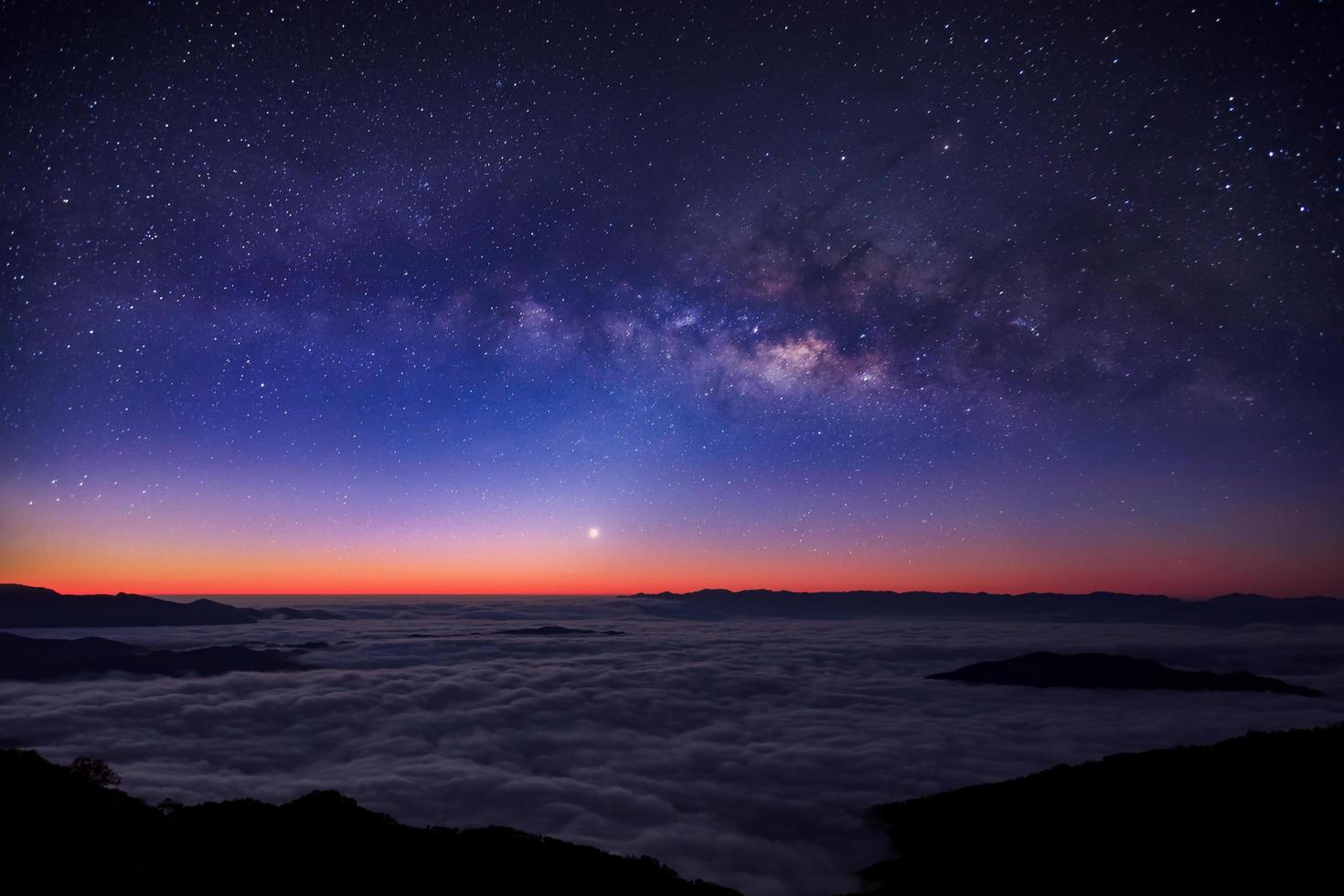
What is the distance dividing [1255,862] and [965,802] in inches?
800

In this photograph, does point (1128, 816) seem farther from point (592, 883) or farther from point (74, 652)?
point (74, 652)

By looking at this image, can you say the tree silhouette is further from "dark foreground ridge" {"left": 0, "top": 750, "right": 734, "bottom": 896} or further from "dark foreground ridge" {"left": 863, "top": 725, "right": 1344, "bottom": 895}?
"dark foreground ridge" {"left": 863, "top": 725, "right": 1344, "bottom": 895}

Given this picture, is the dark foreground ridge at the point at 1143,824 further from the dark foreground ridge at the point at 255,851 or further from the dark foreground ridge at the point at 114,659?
the dark foreground ridge at the point at 114,659

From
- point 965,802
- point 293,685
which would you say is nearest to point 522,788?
point 965,802

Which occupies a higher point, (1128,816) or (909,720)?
(1128,816)

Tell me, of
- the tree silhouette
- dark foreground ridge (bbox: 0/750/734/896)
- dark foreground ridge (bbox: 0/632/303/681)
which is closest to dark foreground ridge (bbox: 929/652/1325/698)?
dark foreground ridge (bbox: 0/750/734/896)

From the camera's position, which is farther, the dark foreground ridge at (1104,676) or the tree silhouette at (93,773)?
the dark foreground ridge at (1104,676)

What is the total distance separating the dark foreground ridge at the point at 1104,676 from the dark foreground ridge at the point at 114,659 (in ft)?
471

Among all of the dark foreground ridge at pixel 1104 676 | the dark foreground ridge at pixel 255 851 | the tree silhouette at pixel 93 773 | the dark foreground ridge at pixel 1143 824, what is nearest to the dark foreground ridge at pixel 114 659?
the tree silhouette at pixel 93 773

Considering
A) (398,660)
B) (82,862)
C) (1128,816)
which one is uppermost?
(82,862)

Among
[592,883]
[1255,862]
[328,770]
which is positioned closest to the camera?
[592,883]

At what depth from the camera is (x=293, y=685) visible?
11100 cm

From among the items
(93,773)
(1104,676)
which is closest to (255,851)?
(93,773)

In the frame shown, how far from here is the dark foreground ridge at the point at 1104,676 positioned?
128250 mm
